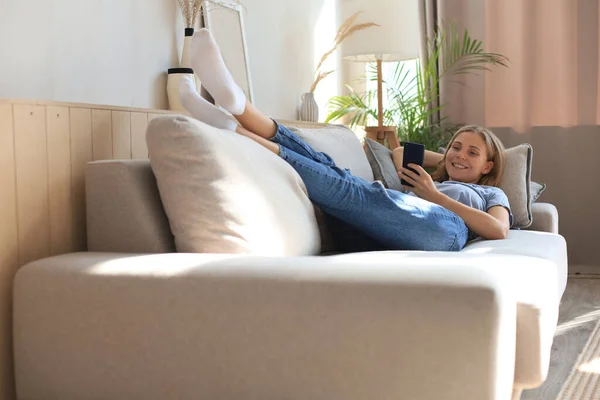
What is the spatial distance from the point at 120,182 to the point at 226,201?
0.25 metres

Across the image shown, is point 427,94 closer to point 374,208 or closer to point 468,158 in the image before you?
point 468,158

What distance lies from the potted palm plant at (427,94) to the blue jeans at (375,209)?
7.38 ft

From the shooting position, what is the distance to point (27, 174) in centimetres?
164

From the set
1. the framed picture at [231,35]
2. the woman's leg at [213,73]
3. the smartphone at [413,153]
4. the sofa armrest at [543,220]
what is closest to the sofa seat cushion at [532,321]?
the smartphone at [413,153]

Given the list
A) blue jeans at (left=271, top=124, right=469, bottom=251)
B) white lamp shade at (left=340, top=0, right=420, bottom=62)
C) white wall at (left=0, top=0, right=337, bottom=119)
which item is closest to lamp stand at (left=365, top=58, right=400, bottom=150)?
white lamp shade at (left=340, top=0, right=420, bottom=62)

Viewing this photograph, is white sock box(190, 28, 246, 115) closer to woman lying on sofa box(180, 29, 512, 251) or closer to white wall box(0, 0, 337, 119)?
woman lying on sofa box(180, 29, 512, 251)

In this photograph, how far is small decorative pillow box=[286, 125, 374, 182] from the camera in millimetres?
2719

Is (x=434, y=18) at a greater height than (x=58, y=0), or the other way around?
(x=434, y=18)

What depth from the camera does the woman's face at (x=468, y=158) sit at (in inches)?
113

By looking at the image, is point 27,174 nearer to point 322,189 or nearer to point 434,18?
point 322,189

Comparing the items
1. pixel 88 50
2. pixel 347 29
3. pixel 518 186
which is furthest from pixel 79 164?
pixel 347 29

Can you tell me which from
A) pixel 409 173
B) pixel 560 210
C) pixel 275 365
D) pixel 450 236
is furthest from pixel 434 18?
pixel 275 365

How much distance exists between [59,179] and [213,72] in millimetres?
547

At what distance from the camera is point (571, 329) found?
9.97ft
